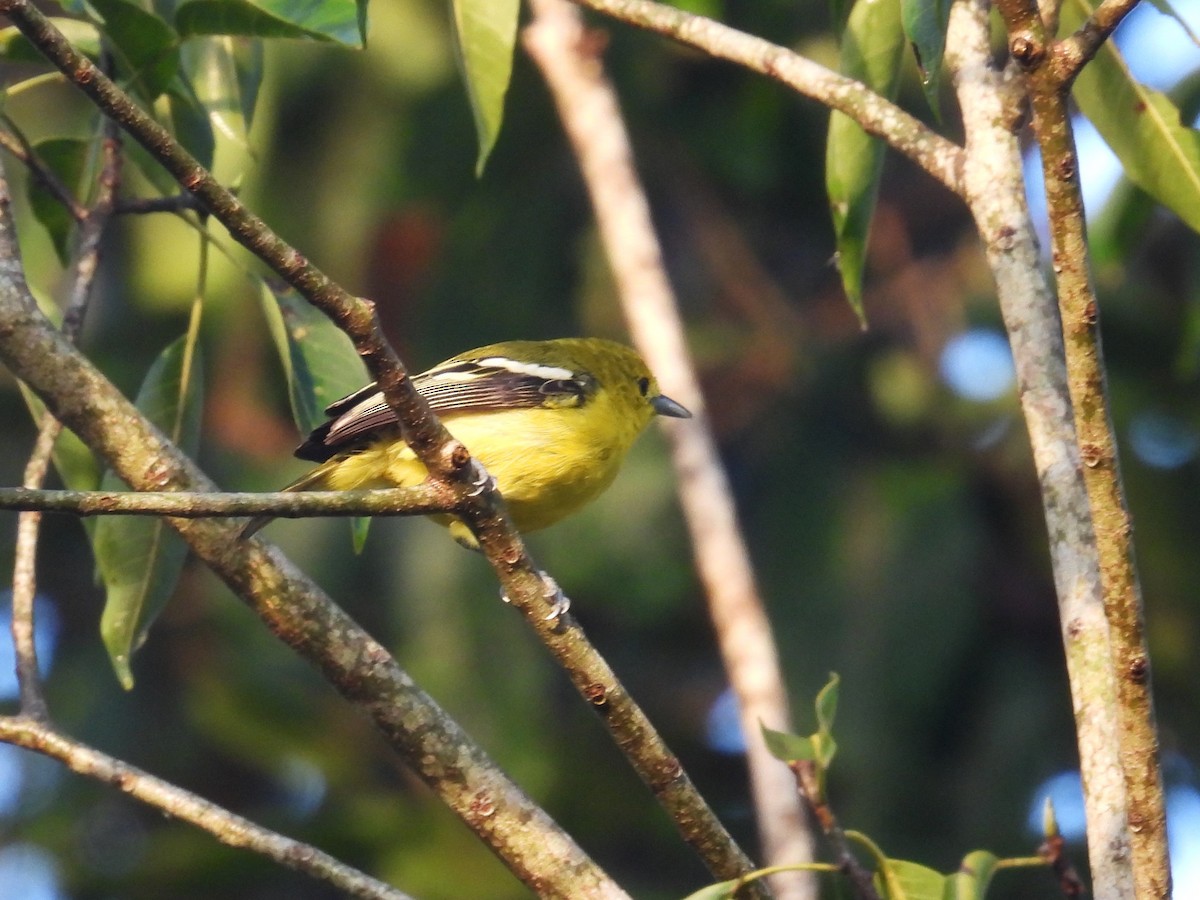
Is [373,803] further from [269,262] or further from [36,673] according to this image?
[269,262]

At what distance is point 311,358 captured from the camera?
10.8ft

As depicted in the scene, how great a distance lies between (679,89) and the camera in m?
8.54

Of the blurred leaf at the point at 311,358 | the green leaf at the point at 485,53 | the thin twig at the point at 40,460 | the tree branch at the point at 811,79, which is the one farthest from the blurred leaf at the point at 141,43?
the tree branch at the point at 811,79

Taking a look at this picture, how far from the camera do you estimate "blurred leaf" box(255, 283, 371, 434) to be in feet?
10.6

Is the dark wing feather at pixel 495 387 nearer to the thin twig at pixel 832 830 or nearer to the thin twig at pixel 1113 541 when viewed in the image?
the thin twig at pixel 832 830

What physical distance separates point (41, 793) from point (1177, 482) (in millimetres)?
6173

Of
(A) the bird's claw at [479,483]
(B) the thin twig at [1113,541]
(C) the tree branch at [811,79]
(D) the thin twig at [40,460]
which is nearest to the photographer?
(B) the thin twig at [1113,541]

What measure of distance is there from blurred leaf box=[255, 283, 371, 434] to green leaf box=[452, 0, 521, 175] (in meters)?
0.49

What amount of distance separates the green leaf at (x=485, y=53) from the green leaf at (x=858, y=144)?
0.71 m

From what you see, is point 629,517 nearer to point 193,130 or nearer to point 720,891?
point 193,130

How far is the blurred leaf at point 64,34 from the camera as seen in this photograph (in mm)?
2982

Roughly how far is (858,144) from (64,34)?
5.42 feet

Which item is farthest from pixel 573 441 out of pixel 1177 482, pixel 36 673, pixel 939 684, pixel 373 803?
pixel 1177 482

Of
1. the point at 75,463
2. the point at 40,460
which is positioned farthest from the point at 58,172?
the point at 40,460
